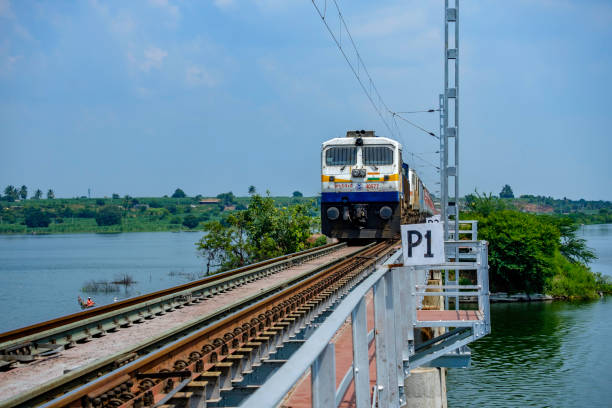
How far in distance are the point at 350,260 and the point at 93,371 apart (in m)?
12.9

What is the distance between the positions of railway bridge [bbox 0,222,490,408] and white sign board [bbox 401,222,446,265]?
355 millimetres

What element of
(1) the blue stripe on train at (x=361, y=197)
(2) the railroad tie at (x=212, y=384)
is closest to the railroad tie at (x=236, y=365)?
(2) the railroad tie at (x=212, y=384)

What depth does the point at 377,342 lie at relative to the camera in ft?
21.6

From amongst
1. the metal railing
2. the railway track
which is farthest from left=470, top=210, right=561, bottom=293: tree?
the railway track

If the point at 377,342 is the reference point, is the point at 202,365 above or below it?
below

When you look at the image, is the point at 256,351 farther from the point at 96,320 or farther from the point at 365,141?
the point at 365,141

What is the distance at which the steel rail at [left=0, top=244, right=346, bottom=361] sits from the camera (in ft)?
27.9

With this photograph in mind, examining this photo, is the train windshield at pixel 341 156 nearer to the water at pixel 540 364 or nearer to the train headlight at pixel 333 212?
the train headlight at pixel 333 212

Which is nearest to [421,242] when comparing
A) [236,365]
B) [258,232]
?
[236,365]

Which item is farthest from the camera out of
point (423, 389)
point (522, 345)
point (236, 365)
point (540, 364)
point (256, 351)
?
point (522, 345)

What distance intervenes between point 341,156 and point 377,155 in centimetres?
133

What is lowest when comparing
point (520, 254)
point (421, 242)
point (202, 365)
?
point (520, 254)

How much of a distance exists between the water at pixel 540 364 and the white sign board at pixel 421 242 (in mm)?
19008

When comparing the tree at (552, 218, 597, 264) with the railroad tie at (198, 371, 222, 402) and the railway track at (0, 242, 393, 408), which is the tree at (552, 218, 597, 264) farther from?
the railroad tie at (198, 371, 222, 402)
